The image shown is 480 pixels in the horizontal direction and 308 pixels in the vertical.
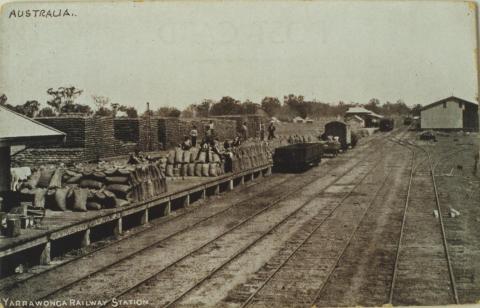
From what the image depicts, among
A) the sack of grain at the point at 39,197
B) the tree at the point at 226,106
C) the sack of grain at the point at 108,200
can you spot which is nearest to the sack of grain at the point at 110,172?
the sack of grain at the point at 108,200

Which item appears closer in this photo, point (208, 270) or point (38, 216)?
point (208, 270)

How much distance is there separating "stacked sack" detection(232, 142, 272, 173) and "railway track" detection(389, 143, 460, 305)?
7813 mm

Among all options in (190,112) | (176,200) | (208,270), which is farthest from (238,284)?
(190,112)

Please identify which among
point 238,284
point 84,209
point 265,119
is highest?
point 265,119

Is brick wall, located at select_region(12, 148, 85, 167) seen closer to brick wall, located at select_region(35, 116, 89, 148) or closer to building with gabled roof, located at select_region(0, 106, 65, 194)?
brick wall, located at select_region(35, 116, 89, 148)

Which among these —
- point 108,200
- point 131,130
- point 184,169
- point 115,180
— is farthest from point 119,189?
point 131,130

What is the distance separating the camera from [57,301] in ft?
26.5

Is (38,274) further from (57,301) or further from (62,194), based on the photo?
(62,194)

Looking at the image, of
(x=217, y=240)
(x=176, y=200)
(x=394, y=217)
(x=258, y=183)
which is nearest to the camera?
(x=217, y=240)

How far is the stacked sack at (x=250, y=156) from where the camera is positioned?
2270cm

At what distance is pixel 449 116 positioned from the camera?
1822 inches

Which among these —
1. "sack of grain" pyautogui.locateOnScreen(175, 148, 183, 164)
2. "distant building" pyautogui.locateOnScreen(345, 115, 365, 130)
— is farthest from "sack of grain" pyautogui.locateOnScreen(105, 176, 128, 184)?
"distant building" pyautogui.locateOnScreen(345, 115, 365, 130)

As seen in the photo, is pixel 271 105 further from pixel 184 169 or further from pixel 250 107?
pixel 184 169

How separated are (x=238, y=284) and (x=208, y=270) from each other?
3.25 feet
